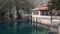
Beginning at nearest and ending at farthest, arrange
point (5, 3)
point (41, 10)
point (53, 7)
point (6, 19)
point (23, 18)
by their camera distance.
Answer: point (53, 7), point (41, 10), point (5, 3), point (6, 19), point (23, 18)

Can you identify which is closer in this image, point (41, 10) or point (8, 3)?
point (41, 10)

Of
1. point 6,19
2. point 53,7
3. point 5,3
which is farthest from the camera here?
point 6,19

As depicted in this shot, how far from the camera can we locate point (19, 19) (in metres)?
41.5

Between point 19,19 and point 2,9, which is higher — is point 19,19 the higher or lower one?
the lower one

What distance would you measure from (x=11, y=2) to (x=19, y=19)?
608 cm

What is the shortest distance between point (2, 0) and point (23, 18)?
28.5 ft

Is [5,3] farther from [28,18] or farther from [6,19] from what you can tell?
[28,18]

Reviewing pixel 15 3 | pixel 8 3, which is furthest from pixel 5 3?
pixel 15 3

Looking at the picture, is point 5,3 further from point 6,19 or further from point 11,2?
point 6,19

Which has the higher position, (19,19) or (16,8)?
(16,8)

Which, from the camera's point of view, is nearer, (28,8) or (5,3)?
(5,3)

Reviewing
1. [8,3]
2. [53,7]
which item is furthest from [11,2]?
[53,7]

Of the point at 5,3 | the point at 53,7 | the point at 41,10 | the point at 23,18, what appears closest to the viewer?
the point at 53,7

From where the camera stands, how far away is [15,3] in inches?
1527
